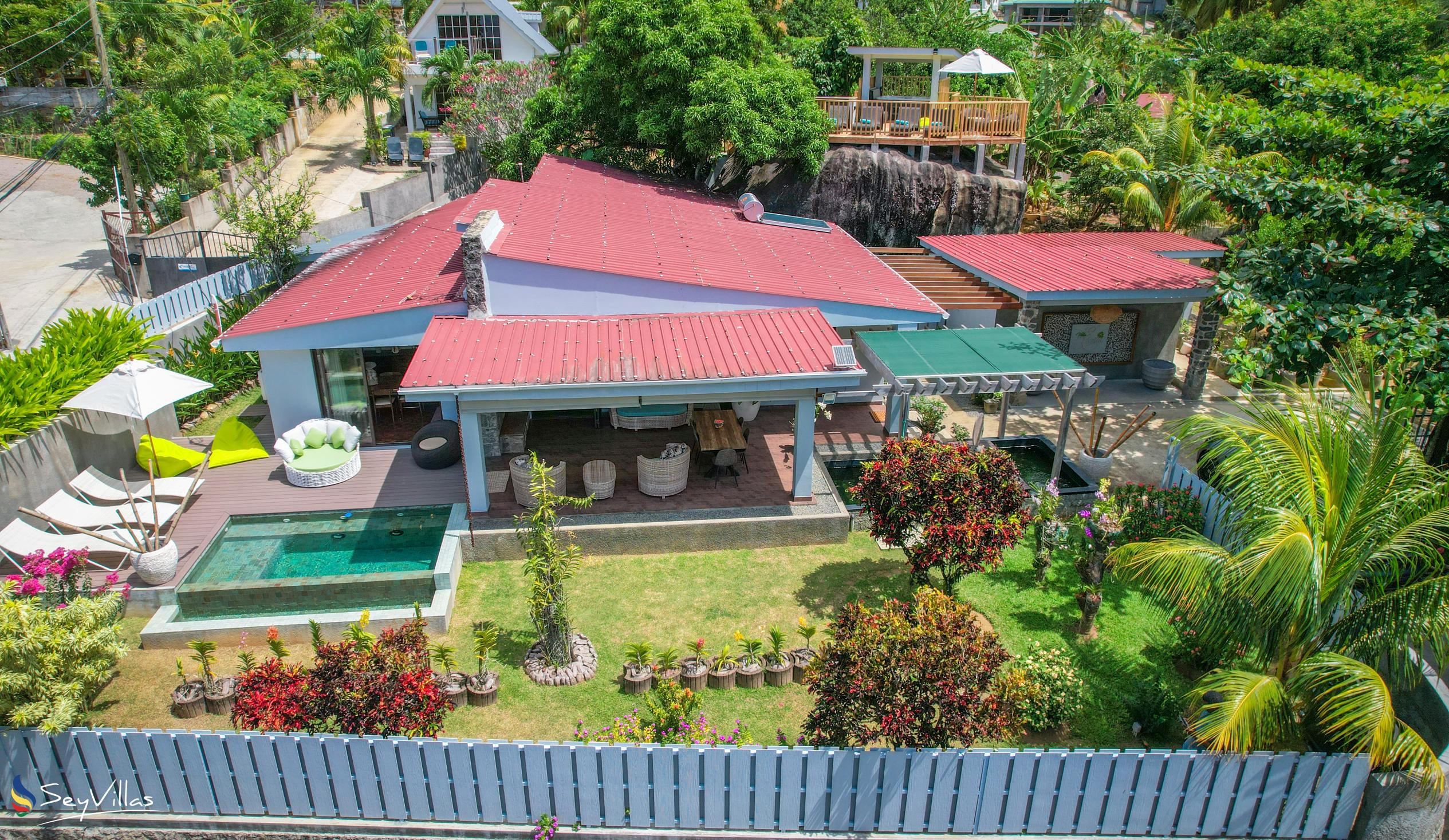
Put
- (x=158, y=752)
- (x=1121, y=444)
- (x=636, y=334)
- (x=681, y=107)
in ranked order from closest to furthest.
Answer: (x=158, y=752), (x=636, y=334), (x=1121, y=444), (x=681, y=107)

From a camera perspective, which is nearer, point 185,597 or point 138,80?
point 185,597

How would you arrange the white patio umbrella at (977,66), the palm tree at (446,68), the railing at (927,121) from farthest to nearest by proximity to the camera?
the palm tree at (446,68) < the railing at (927,121) < the white patio umbrella at (977,66)

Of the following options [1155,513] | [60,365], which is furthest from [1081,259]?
[60,365]

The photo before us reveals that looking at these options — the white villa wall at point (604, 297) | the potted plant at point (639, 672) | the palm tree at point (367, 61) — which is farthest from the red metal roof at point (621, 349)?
the palm tree at point (367, 61)

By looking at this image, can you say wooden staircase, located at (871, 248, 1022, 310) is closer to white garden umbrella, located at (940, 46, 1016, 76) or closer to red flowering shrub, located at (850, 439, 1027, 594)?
white garden umbrella, located at (940, 46, 1016, 76)

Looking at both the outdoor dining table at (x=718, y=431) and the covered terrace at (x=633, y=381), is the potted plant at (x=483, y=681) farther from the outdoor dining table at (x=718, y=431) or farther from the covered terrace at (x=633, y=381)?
the outdoor dining table at (x=718, y=431)

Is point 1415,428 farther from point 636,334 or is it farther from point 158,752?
point 158,752

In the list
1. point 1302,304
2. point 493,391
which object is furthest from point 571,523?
point 1302,304
